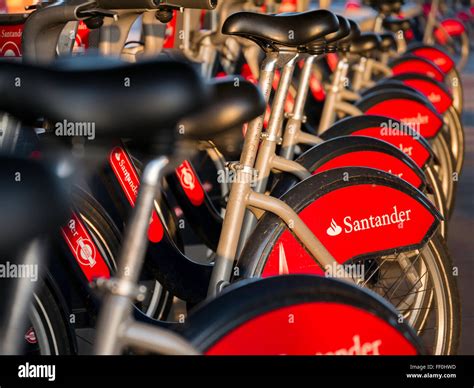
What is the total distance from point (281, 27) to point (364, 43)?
251 centimetres

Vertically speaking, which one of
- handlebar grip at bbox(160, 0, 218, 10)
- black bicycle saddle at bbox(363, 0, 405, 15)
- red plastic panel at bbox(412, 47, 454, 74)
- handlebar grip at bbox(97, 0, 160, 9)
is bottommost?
handlebar grip at bbox(97, 0, 160, 9)

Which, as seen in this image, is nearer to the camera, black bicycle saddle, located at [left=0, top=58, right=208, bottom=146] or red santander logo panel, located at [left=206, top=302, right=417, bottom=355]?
black bicycle saddle, located at [left=0, top=58, right=208, bottom=146]

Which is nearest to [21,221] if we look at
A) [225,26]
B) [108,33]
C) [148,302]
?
[225,26]

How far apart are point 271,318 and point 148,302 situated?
1.97 m

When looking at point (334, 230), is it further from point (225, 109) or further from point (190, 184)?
point (225, 109)

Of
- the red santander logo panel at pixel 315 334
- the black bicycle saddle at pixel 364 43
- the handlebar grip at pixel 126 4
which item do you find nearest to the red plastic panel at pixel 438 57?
the black bicycle saddle at pixel 364 43

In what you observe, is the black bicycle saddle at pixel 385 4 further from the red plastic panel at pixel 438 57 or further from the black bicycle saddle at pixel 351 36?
the black bicycle saddle at pixel 351 36

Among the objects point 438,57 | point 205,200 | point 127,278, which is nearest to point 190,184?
point 205,200

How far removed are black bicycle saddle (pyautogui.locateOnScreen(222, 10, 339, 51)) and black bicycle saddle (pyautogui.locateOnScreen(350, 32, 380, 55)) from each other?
2.32 meters

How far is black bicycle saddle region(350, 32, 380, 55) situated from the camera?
5.33 m

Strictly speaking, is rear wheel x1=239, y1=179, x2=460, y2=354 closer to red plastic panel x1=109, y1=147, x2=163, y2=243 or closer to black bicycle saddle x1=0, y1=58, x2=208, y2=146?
red plastic panel x1=109, y1=147, x2=163, y2=243

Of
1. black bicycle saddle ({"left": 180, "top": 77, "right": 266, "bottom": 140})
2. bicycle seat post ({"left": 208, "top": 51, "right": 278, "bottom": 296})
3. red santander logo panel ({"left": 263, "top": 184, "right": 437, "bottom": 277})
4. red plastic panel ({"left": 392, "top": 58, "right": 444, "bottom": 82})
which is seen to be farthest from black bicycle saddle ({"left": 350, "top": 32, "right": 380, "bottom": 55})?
black bicycle saddle ({"left": 180, "top": 77, "right": 266, "bottom": 140})

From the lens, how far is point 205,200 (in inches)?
159

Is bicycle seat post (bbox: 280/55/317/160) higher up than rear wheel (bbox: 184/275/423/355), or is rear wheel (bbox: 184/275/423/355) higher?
bicycle seat post (bbox: 280/55/317/160)
